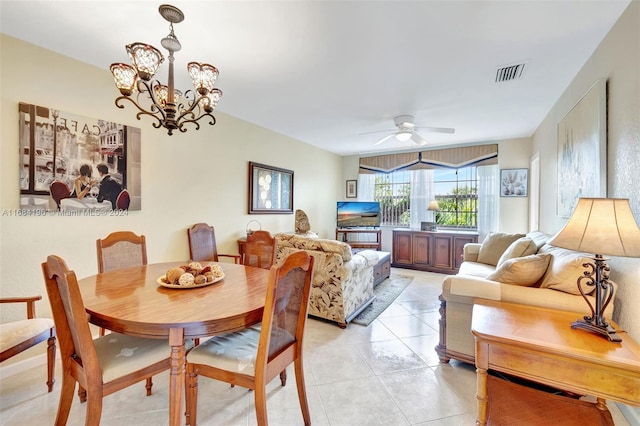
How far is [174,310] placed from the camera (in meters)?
1.33

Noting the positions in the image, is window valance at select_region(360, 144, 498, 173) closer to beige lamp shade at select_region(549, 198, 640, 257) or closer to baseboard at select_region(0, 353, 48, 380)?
beige lamp shade at select_region(549, 198, 640, 257)

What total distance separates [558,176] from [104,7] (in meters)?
4.30

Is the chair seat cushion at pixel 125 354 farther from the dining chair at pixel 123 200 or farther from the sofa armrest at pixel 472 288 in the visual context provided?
the sofa armrest at pixel 472 288

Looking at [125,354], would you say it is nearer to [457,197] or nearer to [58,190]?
[58,190]

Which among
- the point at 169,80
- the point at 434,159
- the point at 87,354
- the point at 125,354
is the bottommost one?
the point at 125,354

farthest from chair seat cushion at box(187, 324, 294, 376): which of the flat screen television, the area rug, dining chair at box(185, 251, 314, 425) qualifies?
the flat screen television

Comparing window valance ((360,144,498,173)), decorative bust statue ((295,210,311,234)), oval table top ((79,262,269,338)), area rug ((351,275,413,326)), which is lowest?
area rug ((351,275,413,326))

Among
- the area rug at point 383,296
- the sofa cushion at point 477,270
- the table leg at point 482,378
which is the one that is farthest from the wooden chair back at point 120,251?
the sofa cushion at point 477,270

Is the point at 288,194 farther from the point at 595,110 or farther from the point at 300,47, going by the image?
the point at 595,110

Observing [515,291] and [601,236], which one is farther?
[515,291]

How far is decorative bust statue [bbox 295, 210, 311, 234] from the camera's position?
4750 millimetres

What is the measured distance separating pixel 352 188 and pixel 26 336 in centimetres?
569

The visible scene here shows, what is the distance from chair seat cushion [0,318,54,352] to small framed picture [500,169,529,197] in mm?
6185

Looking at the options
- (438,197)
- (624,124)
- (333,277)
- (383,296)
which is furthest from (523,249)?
(438,197)
